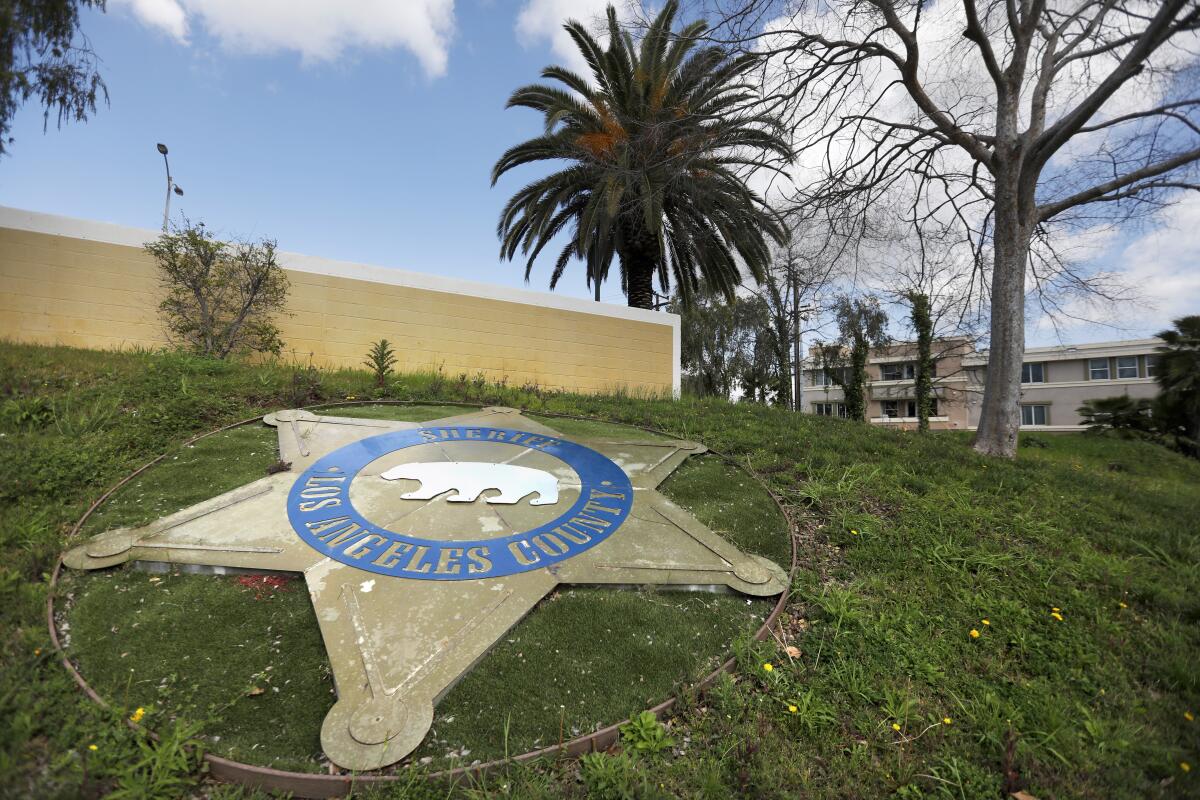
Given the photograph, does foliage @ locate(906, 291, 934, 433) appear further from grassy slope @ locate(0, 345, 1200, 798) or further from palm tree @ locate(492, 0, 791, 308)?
grassy slope @ locate(0, 345, 1200, 798)

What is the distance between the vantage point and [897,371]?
131 ft

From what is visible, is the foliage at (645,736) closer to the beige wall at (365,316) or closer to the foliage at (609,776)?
the foliage at (609,776)

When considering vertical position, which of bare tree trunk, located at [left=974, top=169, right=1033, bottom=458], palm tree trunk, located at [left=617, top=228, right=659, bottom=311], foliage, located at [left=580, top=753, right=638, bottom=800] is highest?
palm tree trunk, located at [left=617, top=228, right=659, bottom=311]

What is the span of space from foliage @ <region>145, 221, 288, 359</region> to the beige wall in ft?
0.96

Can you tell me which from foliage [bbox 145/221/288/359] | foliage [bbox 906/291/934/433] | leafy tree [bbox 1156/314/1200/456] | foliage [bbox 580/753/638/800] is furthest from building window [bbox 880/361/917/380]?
foliage [bbox 580/753/638/800]

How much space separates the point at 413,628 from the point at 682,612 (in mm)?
1497

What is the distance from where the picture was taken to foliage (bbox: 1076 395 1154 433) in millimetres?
19078

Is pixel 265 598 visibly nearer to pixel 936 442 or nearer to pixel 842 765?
pixel 842 765

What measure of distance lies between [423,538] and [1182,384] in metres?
25.3

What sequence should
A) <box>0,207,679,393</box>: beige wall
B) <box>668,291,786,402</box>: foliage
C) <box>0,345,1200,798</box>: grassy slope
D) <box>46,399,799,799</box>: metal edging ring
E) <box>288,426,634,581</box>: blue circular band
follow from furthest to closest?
→ <box>668,291,786,402</box>: foliage → <box>0,207,679,393</box>: beige wall → <box>288,426,634,581</box>: blue circular band → <box>0,345,1200,798</box>: grassy slope → <box>46,399,799,799</box>: metal edging ring

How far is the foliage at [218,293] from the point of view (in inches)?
347

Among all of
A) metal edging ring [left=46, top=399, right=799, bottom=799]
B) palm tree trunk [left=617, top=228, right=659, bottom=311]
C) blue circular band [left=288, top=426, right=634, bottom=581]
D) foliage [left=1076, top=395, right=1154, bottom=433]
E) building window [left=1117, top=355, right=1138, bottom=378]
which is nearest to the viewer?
metal edging ring [left=46, top=399, right=799, bottom=799]

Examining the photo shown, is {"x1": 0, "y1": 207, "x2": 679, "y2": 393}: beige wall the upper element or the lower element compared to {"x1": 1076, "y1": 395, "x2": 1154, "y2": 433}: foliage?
upper

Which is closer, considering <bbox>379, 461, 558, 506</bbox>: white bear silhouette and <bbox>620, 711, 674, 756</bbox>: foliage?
<bbox>620, 711, 674, 756</bbox>: foliage
